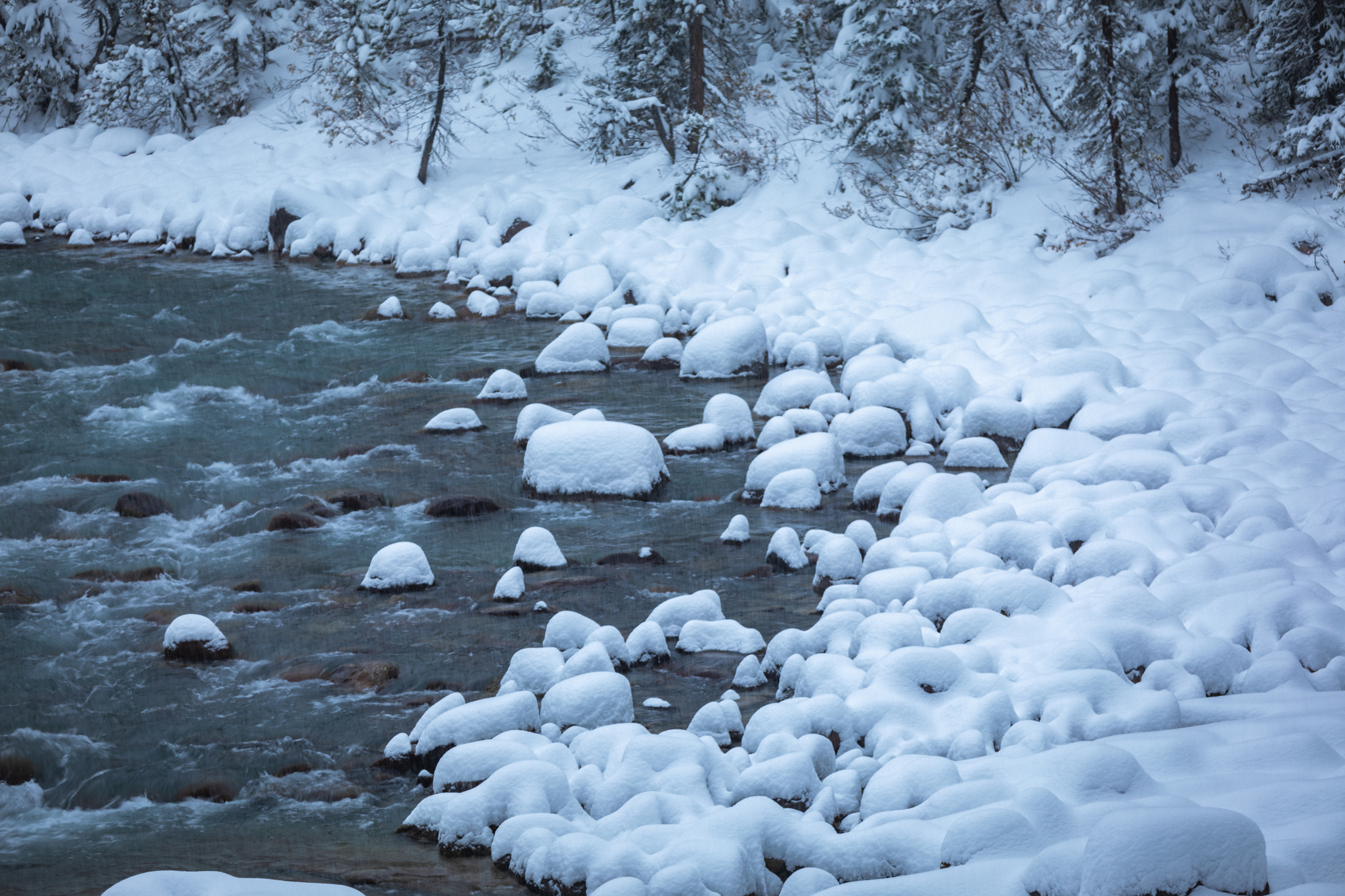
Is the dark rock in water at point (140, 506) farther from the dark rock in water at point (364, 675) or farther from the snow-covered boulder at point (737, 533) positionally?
the snow-covered boulder at point (737, 533)

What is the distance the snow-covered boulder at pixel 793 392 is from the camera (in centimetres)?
958

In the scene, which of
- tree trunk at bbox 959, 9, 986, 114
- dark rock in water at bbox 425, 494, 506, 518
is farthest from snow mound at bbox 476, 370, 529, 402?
tree trunk at bbox 959, 9, 986, 114

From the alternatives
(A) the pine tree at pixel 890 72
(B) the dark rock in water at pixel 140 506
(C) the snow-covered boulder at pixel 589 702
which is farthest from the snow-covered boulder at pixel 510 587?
(A) the pine tree at pixel 890 72

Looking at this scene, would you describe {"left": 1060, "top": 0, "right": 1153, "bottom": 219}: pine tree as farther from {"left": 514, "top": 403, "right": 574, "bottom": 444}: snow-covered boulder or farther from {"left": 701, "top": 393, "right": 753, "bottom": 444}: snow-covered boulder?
{"left": 514, "top": 403, "right": 574, "bottom": 444}: snow-covered boulder

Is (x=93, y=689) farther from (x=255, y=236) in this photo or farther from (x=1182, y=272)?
(x=255, y=236)

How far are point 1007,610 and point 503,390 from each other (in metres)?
6.22

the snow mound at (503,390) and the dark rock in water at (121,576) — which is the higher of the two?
the snow mound at (503,390)

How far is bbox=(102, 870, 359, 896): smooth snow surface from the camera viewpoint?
325cm

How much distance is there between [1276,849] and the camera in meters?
3.03

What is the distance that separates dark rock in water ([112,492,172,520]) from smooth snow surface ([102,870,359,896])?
519 centimetres

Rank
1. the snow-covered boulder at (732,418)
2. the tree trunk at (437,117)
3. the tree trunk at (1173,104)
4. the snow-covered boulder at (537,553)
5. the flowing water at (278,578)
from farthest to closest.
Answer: the tree trunk at (437,117)
the tree trunk at (1173,104)
the snow-covered boulder at (732,418)
the snow-covered boulder at (537,553)
the flowing water at (278,578)

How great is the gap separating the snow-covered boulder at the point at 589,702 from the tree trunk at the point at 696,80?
13.6 meters

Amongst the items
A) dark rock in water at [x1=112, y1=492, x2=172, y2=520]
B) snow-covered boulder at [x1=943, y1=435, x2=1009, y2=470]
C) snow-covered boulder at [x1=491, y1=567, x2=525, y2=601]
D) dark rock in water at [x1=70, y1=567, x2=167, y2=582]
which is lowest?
dark rock in water at [x1=112, y1=492, x2=172, y2=520]

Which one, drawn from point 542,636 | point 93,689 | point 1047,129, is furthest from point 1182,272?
point 93,689
